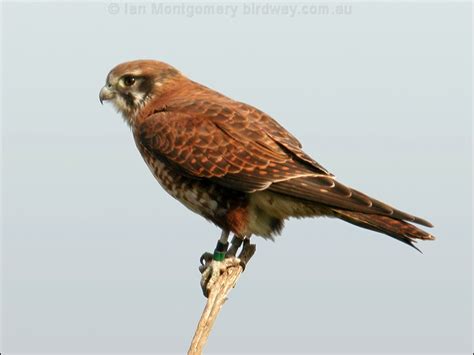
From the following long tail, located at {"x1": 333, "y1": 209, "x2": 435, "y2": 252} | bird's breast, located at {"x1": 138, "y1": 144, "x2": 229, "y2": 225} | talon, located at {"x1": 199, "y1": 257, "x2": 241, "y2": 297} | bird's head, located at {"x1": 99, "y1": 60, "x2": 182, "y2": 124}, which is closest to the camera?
long tail, located at {"x1": 333, "y1": 209, "x2": 435, "y2": 252}

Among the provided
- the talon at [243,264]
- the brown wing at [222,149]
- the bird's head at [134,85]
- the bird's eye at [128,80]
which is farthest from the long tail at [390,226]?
the bird's eye at [128,80]

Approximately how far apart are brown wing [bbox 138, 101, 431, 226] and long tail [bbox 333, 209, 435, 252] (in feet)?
0.19

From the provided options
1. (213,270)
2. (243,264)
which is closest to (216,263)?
(213,270)

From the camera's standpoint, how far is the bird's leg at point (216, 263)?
570cm

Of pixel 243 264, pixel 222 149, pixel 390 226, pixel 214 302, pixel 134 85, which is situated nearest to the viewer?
pixel 214 302

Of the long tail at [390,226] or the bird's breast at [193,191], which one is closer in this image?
the long tail at [390,226]

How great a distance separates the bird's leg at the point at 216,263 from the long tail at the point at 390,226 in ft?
2.75

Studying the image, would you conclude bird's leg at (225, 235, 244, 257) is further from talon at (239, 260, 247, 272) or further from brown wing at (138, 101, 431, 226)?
→ brown wing at (138, 101, 431, 226)

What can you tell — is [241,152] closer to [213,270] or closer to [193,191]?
[193,191]

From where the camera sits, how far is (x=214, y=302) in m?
5.27

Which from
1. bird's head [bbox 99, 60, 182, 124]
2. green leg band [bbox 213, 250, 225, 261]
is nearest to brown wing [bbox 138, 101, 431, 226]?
bird's head [bbox 99, 60, 182, 124]

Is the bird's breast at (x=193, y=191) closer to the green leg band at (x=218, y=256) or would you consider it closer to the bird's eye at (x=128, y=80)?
the green leg band at (x=218, y=256)

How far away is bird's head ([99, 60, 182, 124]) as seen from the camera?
6531 mm

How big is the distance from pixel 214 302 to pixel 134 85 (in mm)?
2020
